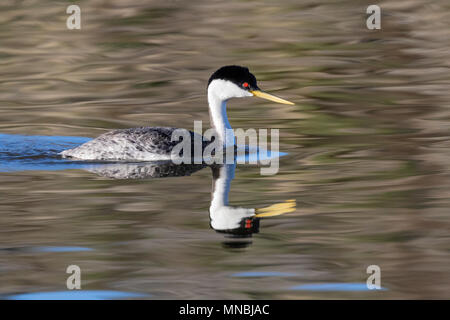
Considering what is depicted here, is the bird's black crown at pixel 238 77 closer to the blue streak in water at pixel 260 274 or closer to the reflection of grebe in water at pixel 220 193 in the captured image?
the reflection of grebe in water at pixel 220 193

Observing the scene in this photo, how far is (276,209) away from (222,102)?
3.64 metres

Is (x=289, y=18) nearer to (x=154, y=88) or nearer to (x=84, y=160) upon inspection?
(x=154, y=88)

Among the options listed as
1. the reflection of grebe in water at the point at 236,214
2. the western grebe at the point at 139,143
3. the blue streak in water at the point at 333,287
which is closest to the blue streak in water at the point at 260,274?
the blue streak in water at the point at 333,287

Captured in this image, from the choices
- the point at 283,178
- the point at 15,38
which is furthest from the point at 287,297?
the point at 15,38

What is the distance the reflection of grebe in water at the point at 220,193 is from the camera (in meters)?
9.16

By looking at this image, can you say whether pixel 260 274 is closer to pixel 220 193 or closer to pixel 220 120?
pixel 220 193

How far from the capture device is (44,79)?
18.5 meters

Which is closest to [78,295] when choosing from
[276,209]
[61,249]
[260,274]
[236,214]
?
[61,249]

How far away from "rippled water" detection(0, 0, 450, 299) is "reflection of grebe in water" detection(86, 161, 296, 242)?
0.28 feet

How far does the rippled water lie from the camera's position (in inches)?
306

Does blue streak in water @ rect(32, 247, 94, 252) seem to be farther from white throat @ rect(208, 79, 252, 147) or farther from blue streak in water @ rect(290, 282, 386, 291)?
white throat @ rect(208, 79, 252, 147)

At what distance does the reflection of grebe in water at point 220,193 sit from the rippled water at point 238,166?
3.4 inches

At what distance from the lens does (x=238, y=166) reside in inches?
476

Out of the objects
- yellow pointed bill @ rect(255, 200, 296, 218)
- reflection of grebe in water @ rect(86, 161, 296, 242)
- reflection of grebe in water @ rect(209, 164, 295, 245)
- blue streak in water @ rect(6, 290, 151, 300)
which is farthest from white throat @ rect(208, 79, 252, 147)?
blue streak in water @ rect(6, 290, 151, 300)
